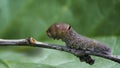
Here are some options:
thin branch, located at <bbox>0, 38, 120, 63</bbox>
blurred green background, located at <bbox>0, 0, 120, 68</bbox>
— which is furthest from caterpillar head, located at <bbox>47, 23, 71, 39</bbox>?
blurred green background, located at <bbox>0, 0, 120, 68</bbox>

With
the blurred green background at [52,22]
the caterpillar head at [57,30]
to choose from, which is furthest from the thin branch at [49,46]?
the blurred green background at [52,22]

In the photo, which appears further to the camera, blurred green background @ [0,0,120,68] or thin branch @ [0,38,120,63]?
blurred green background @ [0,0,120,68]

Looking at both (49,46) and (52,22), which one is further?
(52,22)

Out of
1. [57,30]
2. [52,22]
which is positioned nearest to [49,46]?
[57,30]

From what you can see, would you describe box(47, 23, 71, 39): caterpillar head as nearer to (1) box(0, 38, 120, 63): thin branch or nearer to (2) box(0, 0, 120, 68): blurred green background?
(1) box(0, 38, 120, 63): thin branch

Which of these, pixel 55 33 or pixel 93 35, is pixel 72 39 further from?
pixel 93 35

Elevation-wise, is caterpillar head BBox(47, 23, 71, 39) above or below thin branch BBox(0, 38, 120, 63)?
above

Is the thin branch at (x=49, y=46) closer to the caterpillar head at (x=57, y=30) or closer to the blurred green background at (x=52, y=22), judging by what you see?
the caterpillar head at (x=57, y=30)

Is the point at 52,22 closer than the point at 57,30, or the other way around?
the point at 57,30

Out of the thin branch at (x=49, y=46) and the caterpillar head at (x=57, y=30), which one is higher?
the caterpillar head at (x=57, y=30)

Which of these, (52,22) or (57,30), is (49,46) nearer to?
(57,30)
